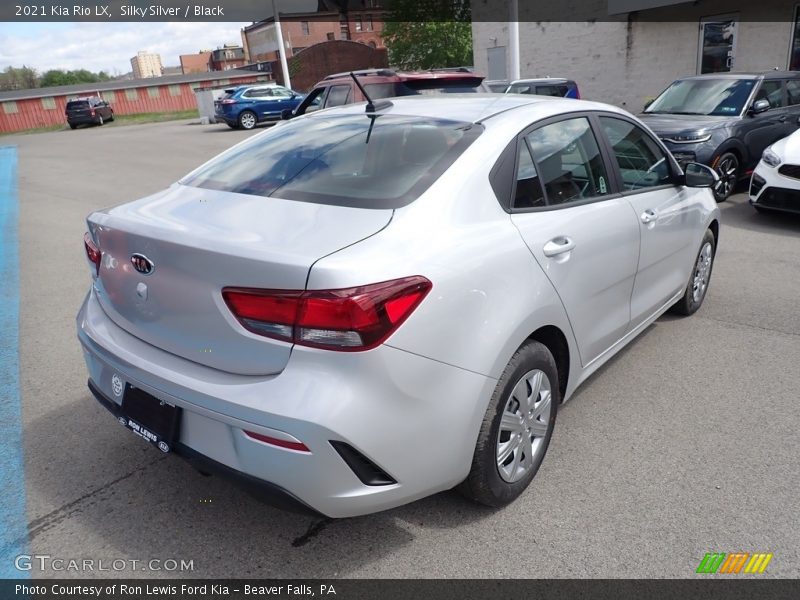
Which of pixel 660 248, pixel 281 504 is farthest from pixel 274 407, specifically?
pixel 660 248

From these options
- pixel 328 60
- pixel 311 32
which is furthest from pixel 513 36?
pixel 311 32

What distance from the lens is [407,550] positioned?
254 centimetres

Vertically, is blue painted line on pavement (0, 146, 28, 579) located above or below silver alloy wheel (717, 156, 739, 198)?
above

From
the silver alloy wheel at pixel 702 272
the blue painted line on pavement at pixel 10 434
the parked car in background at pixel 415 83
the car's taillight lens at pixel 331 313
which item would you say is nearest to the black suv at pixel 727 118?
the parked car in background at pixel 415 83

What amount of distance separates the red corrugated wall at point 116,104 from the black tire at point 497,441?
52.2 m

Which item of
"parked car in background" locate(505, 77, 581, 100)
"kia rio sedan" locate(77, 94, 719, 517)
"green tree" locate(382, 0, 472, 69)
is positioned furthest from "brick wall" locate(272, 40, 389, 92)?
"kia rio sedan" locate(77, 94, 719, 517)

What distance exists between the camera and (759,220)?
7.73 m

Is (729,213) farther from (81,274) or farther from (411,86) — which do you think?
(81,274)

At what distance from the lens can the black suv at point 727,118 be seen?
8.32m

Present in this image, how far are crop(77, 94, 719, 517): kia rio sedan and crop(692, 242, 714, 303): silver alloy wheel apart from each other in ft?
5.30

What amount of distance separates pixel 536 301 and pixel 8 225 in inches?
376

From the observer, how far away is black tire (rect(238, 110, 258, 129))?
24.5 m

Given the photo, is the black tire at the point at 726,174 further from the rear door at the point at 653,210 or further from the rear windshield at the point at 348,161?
the rear windshield at the point at 348,161

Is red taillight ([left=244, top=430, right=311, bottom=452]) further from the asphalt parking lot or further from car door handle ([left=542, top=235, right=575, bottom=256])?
car door handle ([left=542, top=235, right=575, bottom=256])
